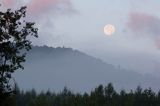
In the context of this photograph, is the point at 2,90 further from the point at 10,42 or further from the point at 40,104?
the point at 40,104

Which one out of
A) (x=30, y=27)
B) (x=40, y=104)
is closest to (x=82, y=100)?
(x=40, y=104)

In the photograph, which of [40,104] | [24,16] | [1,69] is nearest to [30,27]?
[24,16]

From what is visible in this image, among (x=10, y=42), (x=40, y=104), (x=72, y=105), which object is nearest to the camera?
(x=10, y=42)

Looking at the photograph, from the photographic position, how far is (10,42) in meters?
31.8

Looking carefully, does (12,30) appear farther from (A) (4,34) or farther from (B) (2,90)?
(B) (2,90)

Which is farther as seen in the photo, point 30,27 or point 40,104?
point 40,104

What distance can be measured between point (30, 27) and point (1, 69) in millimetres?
3561

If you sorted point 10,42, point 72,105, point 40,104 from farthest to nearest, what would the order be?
point 72,105 → point 40,104 → point 10,42

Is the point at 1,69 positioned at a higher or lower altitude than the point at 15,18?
lower

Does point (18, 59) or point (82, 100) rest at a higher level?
point (82, 100)

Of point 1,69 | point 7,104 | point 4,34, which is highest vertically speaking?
point 4,34

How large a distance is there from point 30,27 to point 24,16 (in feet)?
2.92

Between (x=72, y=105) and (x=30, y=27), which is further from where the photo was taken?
(x=72, y=105)

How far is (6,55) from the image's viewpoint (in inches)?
1270
